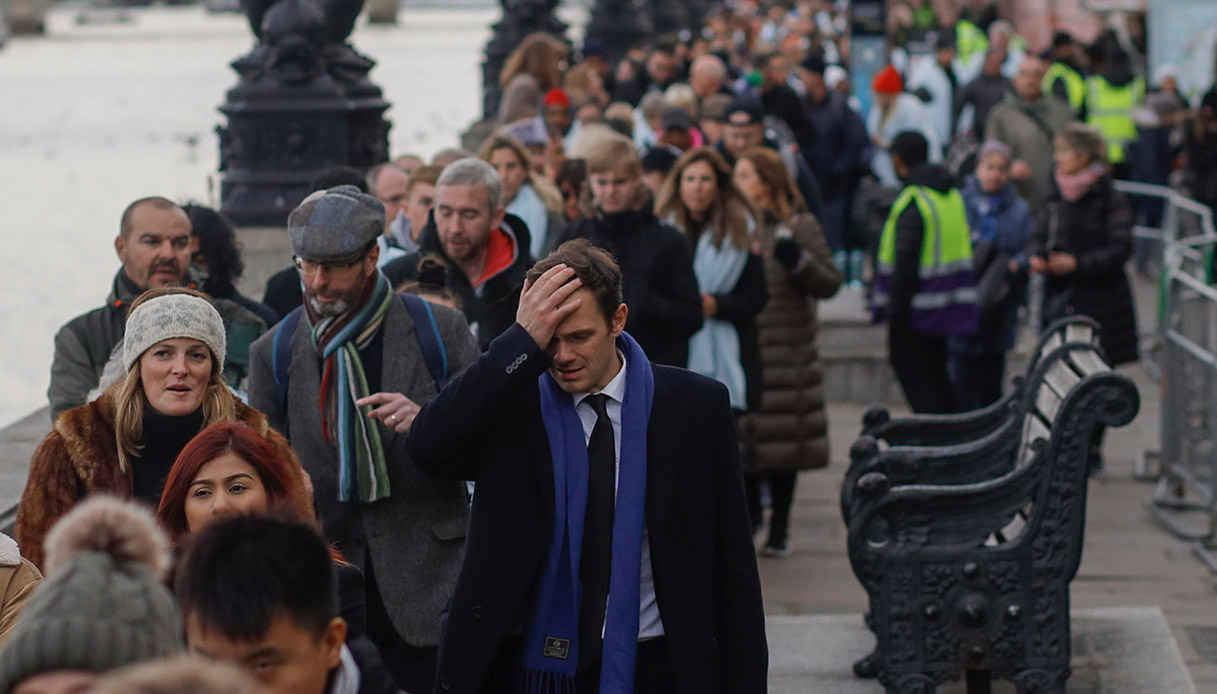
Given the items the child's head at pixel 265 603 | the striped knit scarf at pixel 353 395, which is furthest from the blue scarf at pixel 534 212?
the child's head at pixel 265 603

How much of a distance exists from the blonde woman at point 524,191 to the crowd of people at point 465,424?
0.6 inches

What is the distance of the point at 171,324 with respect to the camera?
15.1 feet

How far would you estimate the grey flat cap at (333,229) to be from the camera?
4984mm

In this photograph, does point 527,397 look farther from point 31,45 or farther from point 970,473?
point 31,45

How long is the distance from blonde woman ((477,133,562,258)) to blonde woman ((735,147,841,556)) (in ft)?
3.00

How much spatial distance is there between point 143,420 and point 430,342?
3.05ft

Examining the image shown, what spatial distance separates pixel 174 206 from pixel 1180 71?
1438cm

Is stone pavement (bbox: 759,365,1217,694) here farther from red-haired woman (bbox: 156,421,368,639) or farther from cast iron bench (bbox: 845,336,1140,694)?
red-haired woman (bbox: 156,421,368,639)

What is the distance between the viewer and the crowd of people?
277cm

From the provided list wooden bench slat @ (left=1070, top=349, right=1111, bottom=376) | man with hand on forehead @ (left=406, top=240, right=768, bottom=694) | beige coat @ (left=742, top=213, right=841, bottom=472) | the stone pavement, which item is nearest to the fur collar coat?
man with hand on forehead @ (left=406, top=240, right=768, bottom=694)

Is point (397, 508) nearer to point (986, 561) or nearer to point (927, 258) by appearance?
point (986, 561)

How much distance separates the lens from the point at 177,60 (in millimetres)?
48406

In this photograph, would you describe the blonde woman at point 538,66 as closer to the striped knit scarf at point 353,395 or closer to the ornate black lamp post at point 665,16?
the striped knit scarf at point 353,395

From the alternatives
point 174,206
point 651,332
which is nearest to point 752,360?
point 651,332
